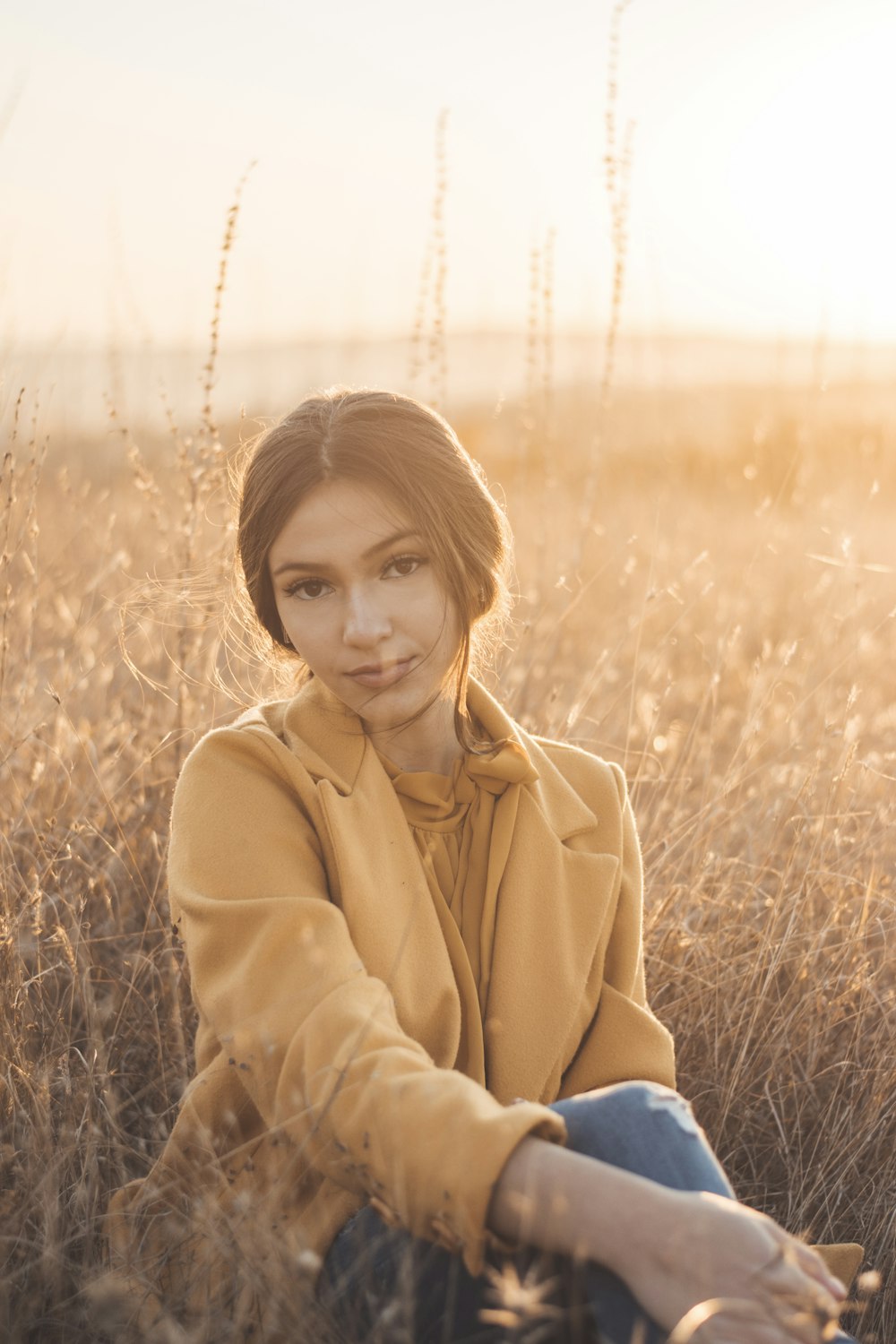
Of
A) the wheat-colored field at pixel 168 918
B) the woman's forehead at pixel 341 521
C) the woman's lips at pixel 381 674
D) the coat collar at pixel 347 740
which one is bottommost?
the wheat-colored field at pixel 168 918

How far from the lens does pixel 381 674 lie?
1.75 metres

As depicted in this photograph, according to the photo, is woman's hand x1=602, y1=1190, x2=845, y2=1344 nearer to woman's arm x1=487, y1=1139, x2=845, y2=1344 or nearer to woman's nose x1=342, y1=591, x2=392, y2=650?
woman's arm x1=487, y1=1139, x2=845, y2=1344

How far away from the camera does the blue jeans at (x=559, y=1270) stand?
4.26 feet

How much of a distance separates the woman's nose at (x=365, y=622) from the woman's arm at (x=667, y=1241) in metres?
0.72

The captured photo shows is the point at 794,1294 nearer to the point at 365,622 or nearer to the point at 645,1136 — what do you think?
the point at 645,1136

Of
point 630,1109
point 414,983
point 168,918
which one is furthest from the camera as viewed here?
point 168,918

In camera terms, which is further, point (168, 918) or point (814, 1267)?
point (168, 918)

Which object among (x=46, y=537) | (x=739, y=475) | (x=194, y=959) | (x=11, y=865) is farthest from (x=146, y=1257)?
(x=739, y=475)

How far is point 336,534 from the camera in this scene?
175 centimetres

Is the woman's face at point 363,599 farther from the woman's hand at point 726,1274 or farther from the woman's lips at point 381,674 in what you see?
the woman's hand at point 726,1274

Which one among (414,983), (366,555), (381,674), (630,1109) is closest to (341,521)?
(366,555)

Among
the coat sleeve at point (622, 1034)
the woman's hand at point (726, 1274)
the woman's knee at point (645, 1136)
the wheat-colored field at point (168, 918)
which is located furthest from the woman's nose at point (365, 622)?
the woman's hand at point (726, 1274)

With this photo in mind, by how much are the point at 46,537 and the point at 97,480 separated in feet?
3.96

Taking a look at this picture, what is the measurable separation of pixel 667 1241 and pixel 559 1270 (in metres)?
0.17
